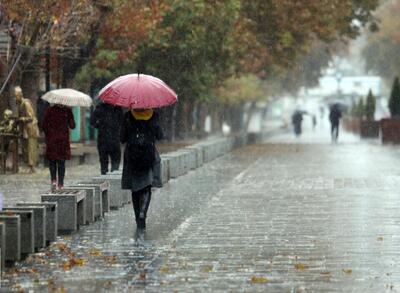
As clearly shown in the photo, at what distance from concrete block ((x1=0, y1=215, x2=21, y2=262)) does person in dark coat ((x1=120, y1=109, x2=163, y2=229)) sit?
332cm

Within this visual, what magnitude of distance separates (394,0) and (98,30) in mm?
72276

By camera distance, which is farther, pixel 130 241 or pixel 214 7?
pixel 214 7

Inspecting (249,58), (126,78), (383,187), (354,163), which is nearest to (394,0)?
(249,58)

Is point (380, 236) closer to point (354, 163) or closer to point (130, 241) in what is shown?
point (130, 241)

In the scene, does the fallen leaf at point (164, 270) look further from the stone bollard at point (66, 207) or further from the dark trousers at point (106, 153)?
the dark trousers at point (106, 153)

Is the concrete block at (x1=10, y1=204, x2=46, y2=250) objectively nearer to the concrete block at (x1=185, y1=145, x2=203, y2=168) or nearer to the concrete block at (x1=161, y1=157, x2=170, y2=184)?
the concrete block at (x1=161, y1=157, x2=170, y2=184)

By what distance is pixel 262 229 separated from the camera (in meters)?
15.8

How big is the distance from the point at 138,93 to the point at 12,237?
3.62 m

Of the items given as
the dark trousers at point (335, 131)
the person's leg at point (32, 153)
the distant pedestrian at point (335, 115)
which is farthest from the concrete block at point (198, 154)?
the dark trousers at point (335, 131)

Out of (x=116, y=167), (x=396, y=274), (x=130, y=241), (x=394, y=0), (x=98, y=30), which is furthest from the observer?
(x=394, y=0)

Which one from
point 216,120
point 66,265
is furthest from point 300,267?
point 216,120

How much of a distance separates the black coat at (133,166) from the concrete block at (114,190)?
9.32 ft

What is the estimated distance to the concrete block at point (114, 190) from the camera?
61.6ft

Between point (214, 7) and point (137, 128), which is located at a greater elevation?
point (214, 7)
